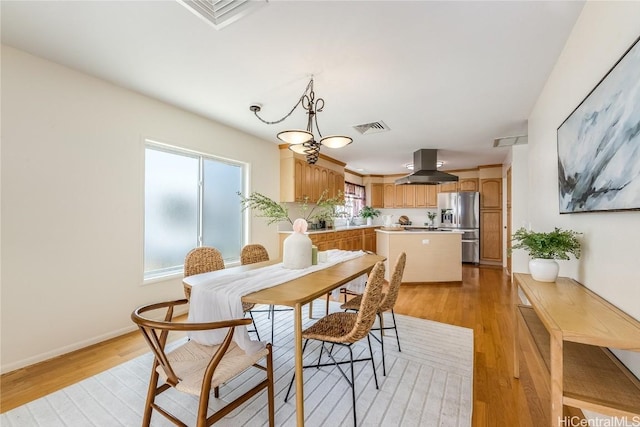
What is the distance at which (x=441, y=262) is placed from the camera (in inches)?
187

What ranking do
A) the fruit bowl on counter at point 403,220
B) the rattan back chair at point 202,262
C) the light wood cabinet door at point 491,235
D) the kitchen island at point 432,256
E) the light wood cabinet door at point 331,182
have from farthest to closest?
the fruit bowl on counter at point 403,220 < the light wood cabinet door at point 491,235 < the light wood cabinet door at point 331,182 < the kitchen island at point 432,256 < the rattan back chair at point 202,262

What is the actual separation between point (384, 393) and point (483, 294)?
3113mm

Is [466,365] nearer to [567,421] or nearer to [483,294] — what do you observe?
[567,421]

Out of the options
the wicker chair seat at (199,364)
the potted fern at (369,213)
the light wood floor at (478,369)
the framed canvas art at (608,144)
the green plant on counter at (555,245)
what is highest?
the framed canvas art at (608,144)

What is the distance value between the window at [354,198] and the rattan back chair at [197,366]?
242 inches

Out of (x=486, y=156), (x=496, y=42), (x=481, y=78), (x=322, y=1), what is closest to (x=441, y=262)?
(x=486, y=156)

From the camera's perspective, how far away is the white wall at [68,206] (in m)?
2.14

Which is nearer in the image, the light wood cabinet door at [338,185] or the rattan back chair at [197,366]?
the rattan back chair at [197,366]

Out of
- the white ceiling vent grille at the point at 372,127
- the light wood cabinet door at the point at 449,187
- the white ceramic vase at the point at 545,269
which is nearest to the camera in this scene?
the white ceramic vase at the point at 545,269

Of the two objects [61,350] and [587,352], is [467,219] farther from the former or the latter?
[61,350]

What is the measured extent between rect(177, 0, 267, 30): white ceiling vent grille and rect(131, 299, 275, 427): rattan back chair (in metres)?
1.78

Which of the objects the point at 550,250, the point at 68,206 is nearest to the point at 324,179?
the point at 68,206

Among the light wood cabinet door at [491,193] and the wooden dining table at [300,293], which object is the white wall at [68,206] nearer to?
the wooden dining table at [300,293]

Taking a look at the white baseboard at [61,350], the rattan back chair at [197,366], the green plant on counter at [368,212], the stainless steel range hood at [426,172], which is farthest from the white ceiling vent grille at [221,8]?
the green plant on counter at [368,212]
